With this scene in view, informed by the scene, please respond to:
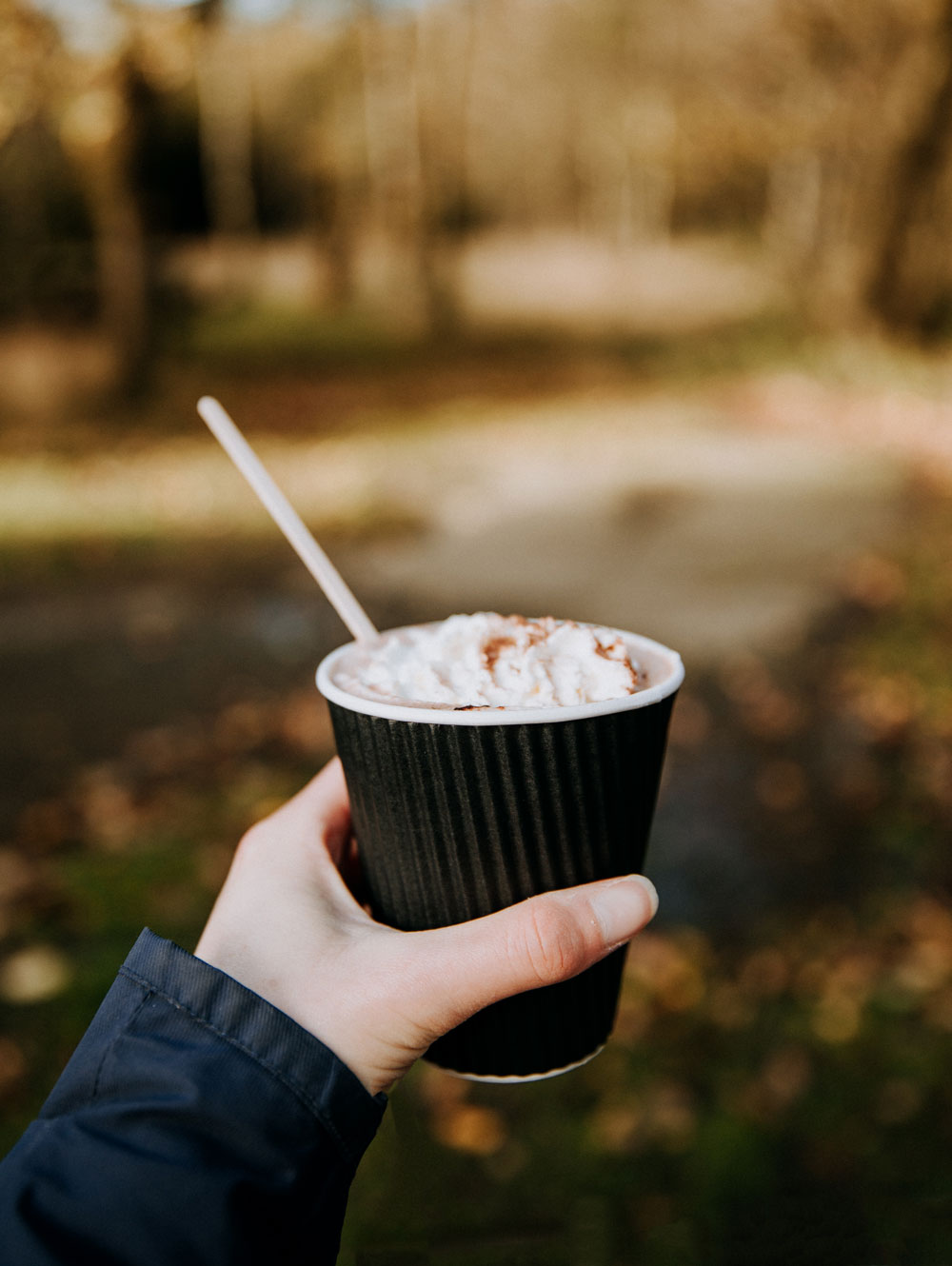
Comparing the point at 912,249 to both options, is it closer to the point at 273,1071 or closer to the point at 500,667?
the point at 500,667

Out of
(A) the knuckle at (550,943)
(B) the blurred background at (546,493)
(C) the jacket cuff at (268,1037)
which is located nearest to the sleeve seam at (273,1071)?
(C) the jacket cuff at (268,1037)

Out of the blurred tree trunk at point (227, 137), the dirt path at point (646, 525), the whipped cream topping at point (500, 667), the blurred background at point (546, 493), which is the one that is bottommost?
the dirt path at point (646, 525)

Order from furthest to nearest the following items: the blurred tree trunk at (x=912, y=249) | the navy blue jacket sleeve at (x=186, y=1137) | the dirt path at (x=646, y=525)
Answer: the blurred tree trunk at (x=912, y=249) → the dirt path at (x=646, y=525) → the navy blue jacket sleeve at (x=186, y=1137)

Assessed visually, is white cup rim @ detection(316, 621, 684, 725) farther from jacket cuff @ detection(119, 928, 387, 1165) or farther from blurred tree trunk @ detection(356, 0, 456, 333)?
blurred tree trunk @ detection(356, 0, 456, 333)

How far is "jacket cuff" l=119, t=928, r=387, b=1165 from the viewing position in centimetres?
109

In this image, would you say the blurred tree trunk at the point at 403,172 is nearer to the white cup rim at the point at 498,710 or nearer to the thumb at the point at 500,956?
the white cup rim at the point at 498,710

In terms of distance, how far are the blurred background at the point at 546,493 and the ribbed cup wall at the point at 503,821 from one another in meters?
1.30

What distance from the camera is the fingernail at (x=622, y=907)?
1.21 m

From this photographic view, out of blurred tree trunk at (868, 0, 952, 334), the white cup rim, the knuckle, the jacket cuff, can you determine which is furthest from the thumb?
blurred tree trunk at (868, 0, 952, 334)

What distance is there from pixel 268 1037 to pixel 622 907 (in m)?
0.43

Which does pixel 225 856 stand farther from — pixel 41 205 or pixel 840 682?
pixel 41 205

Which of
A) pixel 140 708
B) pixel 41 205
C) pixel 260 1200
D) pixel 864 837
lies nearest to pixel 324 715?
pixel 140 708

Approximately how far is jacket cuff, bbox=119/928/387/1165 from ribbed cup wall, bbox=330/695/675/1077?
260mm

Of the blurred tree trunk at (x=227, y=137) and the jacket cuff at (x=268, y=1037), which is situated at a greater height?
the blurred tree trunk at (x=227, y=137)
